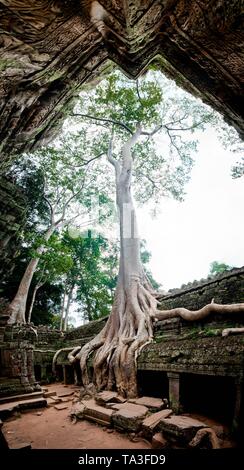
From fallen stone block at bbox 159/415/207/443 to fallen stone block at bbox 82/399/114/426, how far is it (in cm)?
139

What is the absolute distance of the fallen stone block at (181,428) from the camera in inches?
129

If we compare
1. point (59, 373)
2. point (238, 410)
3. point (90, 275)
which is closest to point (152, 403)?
point (238, 410)

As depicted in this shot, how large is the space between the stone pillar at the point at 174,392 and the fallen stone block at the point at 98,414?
3.67ft

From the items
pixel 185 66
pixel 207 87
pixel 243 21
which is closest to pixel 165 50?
pixel 185 66

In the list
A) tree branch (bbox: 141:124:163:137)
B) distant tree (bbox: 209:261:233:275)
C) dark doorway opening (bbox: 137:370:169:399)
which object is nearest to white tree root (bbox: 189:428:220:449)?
dark doorway opening (bbox: 137:370:169:399)

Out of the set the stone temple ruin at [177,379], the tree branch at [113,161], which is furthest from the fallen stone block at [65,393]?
the tree branch at [113,161]

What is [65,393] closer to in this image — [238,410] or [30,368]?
[30,368]

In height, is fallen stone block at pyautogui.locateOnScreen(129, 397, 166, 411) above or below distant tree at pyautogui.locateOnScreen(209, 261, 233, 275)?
below

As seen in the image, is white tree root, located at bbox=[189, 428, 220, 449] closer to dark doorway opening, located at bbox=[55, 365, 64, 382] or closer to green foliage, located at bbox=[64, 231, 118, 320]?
dark doorway opening, located at bbox=[55, 365, 64, 382]

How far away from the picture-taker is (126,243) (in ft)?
31.8

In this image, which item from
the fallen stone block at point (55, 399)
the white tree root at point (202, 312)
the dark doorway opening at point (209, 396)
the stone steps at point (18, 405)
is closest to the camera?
the dark doorway opening at point (209, 396)

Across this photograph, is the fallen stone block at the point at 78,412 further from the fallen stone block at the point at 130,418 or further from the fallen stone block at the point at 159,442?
the fallen stone block at the point at 159,442

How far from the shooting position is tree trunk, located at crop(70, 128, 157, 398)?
6219mm
